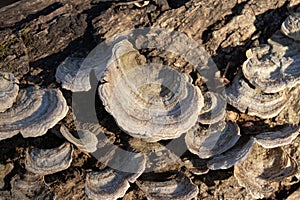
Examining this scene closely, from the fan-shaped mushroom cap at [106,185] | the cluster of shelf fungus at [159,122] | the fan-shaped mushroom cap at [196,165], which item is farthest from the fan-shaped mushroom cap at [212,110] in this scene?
the fan-shaped mushroom cap at [106,185]

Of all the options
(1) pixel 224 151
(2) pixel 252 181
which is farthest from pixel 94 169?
(2) pixel 252 181

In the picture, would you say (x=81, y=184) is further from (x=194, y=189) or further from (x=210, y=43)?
(x=210, y=43)

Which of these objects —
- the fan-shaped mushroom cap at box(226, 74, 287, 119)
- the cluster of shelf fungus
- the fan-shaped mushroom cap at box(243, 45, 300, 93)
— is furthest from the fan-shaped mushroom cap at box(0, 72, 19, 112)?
the fan-shaped mushroom cap at box(243, 45, 300, 93)

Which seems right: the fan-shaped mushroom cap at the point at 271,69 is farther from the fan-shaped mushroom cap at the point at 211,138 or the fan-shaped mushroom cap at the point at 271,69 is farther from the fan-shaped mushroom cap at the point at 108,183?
the fan-shaped mushroom cap at the point at 108,183

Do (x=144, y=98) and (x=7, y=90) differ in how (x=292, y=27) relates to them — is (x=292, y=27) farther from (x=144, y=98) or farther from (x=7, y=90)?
(x=7, y=90)

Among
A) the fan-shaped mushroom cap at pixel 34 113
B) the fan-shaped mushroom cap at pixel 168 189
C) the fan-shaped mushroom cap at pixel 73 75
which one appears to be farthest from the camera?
the fan-shaped mushroom cap at pixel 168 189

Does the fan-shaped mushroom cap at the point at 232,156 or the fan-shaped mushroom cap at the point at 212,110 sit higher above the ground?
the fan-shaped mushroom cap at the point at 212,110
